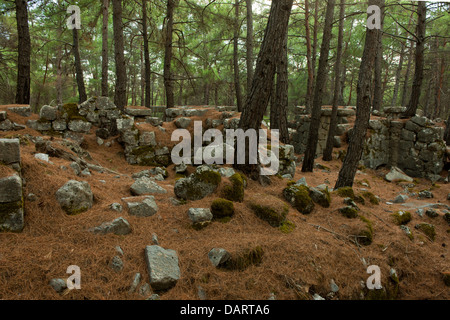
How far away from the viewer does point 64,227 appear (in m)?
3.05

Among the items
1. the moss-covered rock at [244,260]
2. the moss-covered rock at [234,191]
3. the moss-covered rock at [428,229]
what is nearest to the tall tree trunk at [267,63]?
the moss-covered rock at [234,191]

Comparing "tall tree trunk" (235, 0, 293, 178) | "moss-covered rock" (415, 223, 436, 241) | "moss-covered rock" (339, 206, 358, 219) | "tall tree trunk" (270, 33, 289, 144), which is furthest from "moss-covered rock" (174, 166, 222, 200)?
"tall tree trunk" (270, 33, 289, 144)

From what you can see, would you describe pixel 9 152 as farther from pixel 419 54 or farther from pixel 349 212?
pixel 419 54

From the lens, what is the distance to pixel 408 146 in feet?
36.9

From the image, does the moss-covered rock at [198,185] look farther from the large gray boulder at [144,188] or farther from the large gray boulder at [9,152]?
the large gray boulder at [9,152]

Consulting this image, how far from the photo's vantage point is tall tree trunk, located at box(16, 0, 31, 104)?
8.17m

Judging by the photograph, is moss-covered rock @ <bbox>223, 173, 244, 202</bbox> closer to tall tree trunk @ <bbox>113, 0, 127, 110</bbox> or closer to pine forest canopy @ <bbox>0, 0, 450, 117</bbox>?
pine forest canopy @ <bbox>0, 0, 450, 117</bbox>

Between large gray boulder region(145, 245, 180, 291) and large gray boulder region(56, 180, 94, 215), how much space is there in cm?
121

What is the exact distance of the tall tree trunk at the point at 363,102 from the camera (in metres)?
5.36

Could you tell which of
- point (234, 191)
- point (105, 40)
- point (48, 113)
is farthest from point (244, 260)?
point (105, 40)

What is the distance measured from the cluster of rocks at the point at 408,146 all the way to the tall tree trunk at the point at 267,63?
8.50 metres

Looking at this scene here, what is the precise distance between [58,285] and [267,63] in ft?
14.8
